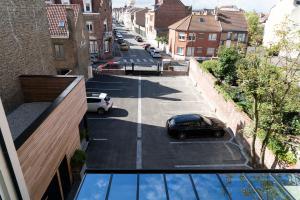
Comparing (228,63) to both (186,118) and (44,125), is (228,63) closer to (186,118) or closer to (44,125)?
(186,118)

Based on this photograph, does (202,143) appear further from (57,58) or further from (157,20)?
(157,20)

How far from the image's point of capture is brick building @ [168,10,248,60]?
141 ft

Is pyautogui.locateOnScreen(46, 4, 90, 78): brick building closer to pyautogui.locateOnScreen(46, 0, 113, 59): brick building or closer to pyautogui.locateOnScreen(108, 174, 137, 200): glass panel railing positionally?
pyautogui.locateOnScreen(46, 0, 113, 59): brick building

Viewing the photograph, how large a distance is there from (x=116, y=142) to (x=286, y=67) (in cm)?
1071

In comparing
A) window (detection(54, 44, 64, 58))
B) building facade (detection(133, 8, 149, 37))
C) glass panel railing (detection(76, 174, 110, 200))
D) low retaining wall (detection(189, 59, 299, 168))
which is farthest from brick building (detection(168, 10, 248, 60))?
building facade (detection(133, 8, 149, 37))

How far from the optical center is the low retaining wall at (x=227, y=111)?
13.8m

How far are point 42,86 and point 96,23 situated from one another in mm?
28618

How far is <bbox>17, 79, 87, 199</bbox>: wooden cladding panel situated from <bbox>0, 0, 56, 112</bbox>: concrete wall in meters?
3.14

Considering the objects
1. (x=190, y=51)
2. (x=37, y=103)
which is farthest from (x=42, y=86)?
(x=190, y=51)

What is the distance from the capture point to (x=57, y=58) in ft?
81.4

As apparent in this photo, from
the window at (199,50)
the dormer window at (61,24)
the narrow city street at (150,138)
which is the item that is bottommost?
the narrow city street at (150,138)

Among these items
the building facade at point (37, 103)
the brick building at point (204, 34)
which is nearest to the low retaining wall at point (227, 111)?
the building facade at point (37, 103)

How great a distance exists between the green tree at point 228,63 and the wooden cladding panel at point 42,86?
51.3 feet

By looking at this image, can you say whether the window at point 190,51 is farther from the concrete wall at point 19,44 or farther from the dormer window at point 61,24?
the concrete wall at point 19,44
